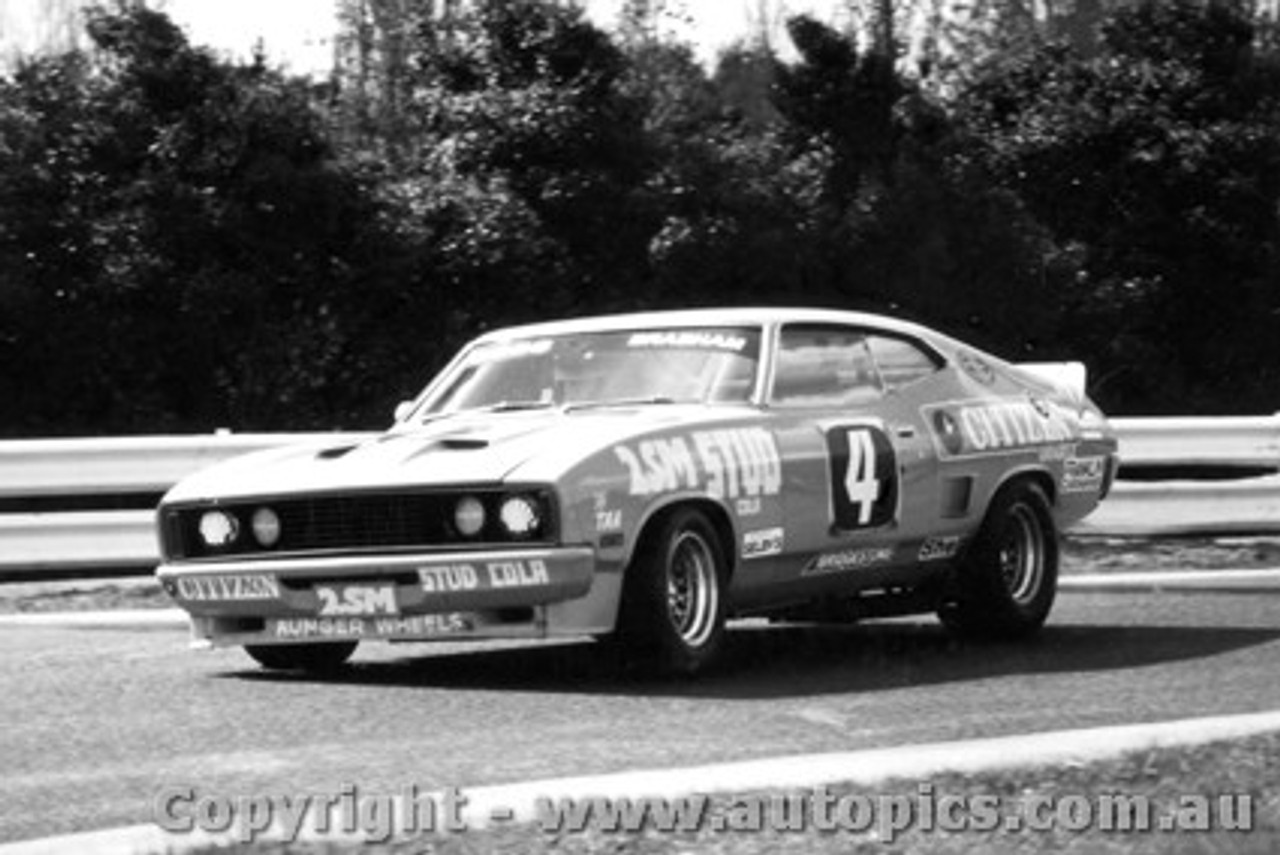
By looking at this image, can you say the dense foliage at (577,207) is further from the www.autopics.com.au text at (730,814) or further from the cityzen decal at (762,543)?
the www.autopics.com.au text at (730,814)

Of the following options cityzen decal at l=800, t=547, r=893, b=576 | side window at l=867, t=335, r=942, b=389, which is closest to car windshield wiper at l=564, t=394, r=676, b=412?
cityzen decal at l=800, t=547, r=893, b=576

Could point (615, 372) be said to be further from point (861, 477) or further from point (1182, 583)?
point (1182, 583)

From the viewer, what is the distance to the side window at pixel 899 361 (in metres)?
11.9

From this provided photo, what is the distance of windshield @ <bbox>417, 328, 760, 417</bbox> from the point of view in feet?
36.5

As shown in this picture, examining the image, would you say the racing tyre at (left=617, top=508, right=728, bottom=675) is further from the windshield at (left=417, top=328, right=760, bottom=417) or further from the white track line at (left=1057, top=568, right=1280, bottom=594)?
the white track line at (left=1057, top=568, right=1280, bottom=594)

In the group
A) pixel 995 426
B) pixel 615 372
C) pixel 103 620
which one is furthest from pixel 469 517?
pixel 103 620

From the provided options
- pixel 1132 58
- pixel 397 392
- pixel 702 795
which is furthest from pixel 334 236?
pixel 702 795

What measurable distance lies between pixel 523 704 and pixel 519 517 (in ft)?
2.18

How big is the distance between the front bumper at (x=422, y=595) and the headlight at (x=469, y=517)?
0.09 meters

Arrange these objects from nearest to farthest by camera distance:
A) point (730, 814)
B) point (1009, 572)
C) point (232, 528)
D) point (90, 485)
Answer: point (730, 814) → point (232, 528) → point (1009, 572) → point (90, 485)

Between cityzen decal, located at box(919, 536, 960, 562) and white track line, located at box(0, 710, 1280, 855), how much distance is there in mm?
2859

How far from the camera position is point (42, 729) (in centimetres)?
927

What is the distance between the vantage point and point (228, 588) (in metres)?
10.4

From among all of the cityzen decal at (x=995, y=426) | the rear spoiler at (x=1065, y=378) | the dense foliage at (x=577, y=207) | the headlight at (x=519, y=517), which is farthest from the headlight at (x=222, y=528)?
the dense foliage at (x=577, y=207)
